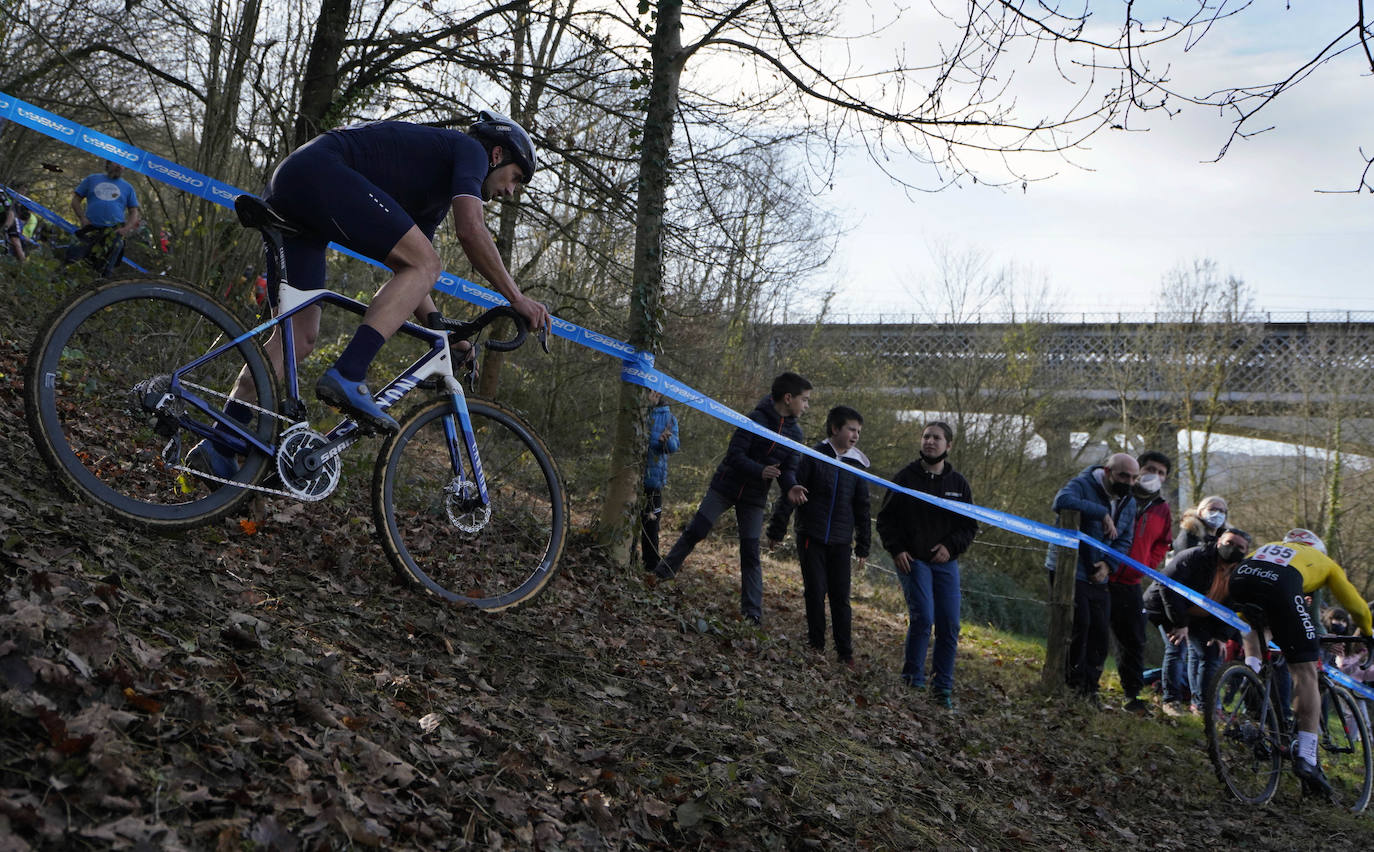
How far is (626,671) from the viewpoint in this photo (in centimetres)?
472

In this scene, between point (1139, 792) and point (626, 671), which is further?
point (1139, 792)

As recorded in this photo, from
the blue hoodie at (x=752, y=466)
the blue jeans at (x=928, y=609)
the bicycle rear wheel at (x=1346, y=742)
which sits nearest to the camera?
the bicycle rear wheel at (x=1346, y=742)

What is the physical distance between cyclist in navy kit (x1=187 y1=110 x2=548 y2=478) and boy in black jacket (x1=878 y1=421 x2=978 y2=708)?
14.6ft

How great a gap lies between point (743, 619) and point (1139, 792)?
9.83 ft

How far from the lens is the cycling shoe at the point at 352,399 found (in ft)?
13.4

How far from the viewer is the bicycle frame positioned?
396 cm

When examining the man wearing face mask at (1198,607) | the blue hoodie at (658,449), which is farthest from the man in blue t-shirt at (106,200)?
the man wearing face mask at (1198,607)

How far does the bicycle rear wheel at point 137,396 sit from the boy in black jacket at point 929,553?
5.27 metres

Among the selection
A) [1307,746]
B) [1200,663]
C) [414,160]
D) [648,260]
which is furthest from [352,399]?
[1200,663]

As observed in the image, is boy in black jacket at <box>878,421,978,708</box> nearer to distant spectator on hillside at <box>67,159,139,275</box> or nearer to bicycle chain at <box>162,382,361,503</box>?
bicycle chain at <box>162,382,361,503</box>

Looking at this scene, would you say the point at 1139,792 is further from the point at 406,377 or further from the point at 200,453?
the point at 200,453

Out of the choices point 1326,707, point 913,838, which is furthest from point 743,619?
point 1326,707

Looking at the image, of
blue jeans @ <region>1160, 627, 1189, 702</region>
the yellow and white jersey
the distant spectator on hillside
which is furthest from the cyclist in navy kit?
blue jeans @ <region>1160, 627, 1189, 702</region>

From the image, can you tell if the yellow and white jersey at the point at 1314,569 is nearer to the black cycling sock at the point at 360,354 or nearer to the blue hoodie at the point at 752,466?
the blue hoodie at the point at 752,466
